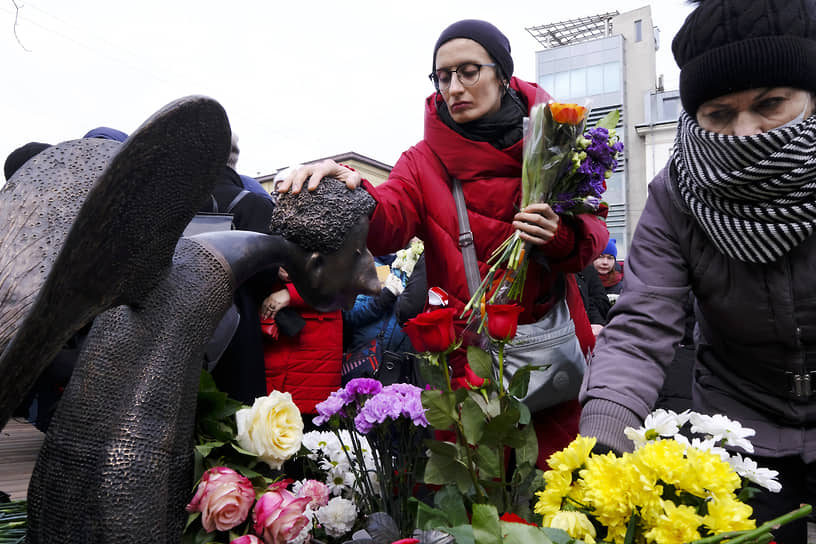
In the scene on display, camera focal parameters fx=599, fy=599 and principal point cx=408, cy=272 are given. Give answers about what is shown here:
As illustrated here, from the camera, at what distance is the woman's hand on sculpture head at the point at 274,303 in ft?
8.36

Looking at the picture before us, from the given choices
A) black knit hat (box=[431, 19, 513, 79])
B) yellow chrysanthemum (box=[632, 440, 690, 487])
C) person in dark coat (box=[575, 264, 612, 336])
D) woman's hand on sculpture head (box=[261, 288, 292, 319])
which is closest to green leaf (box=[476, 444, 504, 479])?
yellow chrysanthemum (box=[632, 440, 690, 487])

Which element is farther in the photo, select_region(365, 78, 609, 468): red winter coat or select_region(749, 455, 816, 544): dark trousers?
select_region(365, 78, 609, 468): red winter coat

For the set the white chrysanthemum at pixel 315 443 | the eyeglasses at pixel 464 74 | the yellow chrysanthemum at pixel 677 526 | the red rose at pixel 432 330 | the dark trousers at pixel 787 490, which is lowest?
the dark trousers at pixel 787 490

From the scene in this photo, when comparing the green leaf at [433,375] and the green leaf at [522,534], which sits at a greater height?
the green leaf at [433,375]

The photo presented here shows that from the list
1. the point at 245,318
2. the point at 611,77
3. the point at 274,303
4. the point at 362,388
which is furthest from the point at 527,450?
the point at 611,77

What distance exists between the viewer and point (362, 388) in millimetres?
1313

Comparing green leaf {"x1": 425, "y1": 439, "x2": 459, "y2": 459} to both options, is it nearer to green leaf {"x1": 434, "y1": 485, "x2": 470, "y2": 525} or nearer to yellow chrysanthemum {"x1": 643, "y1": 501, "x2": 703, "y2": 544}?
green leaf {"x1": 434, "y1": 485, "x2": 470, "y2": 525}

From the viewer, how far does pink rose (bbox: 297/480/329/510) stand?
47.6 inches

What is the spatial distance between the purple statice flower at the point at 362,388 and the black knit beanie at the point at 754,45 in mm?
998

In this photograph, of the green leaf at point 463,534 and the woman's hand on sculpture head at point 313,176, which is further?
the woman's hand on sculpture head at point 313,176

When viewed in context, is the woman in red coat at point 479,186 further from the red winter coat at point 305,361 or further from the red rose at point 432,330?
the red winter coat at point 305,361

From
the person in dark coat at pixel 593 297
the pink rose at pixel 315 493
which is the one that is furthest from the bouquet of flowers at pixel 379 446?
the person in dark coat at pixel 593 297

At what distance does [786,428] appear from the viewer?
1.46 meters

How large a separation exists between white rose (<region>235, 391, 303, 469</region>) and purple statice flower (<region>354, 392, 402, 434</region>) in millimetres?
140
